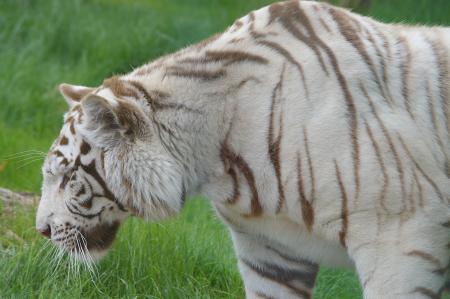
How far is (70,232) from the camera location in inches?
113

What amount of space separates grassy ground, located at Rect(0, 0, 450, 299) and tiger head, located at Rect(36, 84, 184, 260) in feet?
0.73

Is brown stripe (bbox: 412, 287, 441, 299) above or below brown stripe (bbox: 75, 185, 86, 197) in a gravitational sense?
below

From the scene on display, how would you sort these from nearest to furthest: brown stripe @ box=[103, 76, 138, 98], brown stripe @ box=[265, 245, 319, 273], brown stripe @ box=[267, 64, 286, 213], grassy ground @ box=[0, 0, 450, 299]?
brown stripe @ box=[267, 64, 286, 213] < brown stripe @ box=[103, 76, 138, 98] < brown stripe @ box=[265, 245, 319, 273] < grassy ground @ box=[0, 0, 450, 299]

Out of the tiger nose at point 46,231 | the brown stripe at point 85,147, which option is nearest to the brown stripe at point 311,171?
the brown stripe at point 85,147

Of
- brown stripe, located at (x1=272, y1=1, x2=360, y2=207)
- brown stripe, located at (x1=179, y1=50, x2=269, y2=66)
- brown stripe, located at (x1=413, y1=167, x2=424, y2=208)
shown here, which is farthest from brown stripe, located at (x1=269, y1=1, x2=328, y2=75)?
brown stripe, located at (x1=413, y1=167, x2=424, y2=208)

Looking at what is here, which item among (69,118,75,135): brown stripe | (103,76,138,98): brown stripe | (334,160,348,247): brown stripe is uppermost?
(103,76,138,98): brown stripe

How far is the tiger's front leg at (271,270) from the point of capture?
2.97 m

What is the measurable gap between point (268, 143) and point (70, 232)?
71 cm

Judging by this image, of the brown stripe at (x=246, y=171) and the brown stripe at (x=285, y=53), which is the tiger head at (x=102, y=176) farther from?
the brown stripe at (x=285, y=53)

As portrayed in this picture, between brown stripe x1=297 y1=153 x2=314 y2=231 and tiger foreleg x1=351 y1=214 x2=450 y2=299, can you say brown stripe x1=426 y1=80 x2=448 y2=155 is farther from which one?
brown stripe x1=297 y1=153 x2=314 y2=231

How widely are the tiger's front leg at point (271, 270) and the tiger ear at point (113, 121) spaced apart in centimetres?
52

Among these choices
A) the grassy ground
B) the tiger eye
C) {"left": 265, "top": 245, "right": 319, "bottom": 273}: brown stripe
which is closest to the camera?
the tiger eye

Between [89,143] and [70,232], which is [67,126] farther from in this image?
[70,232]

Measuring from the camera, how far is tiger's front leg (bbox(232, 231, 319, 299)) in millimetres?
2973
